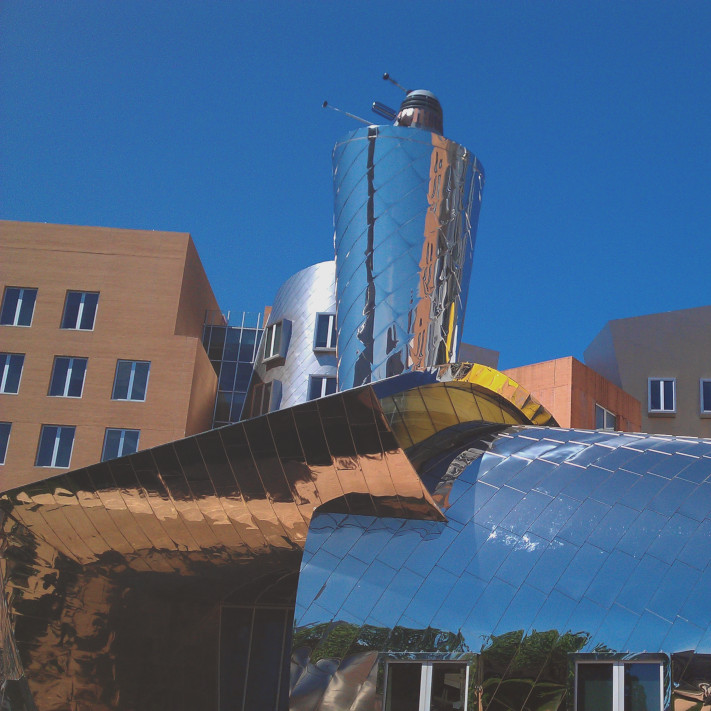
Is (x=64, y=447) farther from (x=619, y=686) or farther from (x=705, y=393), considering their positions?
(x=705, y=393)

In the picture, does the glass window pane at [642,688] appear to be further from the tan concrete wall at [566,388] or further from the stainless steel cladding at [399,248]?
the tan concrete wall at [566,388]

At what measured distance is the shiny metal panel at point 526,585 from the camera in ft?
30.4

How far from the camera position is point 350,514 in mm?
11234

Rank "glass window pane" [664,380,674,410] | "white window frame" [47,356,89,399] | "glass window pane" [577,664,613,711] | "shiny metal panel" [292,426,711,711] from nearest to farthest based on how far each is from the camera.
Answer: "glass window pane" [577,664,613,711]
"shiny metal panel" [292,426,711,711]
"white window frame" [47,356,89,399]
"glass window pane" [664,380,674,410]

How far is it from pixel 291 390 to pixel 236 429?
57.6 ft

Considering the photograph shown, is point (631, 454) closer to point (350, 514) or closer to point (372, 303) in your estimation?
point (350, 514)

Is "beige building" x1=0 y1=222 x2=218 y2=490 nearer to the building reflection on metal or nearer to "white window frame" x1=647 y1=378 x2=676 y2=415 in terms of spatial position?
the building reflection on metal

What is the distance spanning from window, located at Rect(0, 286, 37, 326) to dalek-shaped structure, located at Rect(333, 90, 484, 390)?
40.4 feet

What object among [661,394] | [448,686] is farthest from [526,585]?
[661,394]

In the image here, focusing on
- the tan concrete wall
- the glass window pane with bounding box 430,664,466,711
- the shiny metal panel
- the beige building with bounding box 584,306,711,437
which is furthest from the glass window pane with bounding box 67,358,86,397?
the glass window pane with bounding box 430,664,466,711

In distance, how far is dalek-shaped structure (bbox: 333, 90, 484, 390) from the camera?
60.9 feet

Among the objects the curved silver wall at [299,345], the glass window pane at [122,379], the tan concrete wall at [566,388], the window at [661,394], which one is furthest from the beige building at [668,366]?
the glass window pane at [122,379]

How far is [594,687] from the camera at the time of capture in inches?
362

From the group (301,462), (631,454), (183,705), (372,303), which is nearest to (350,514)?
(301,462)
